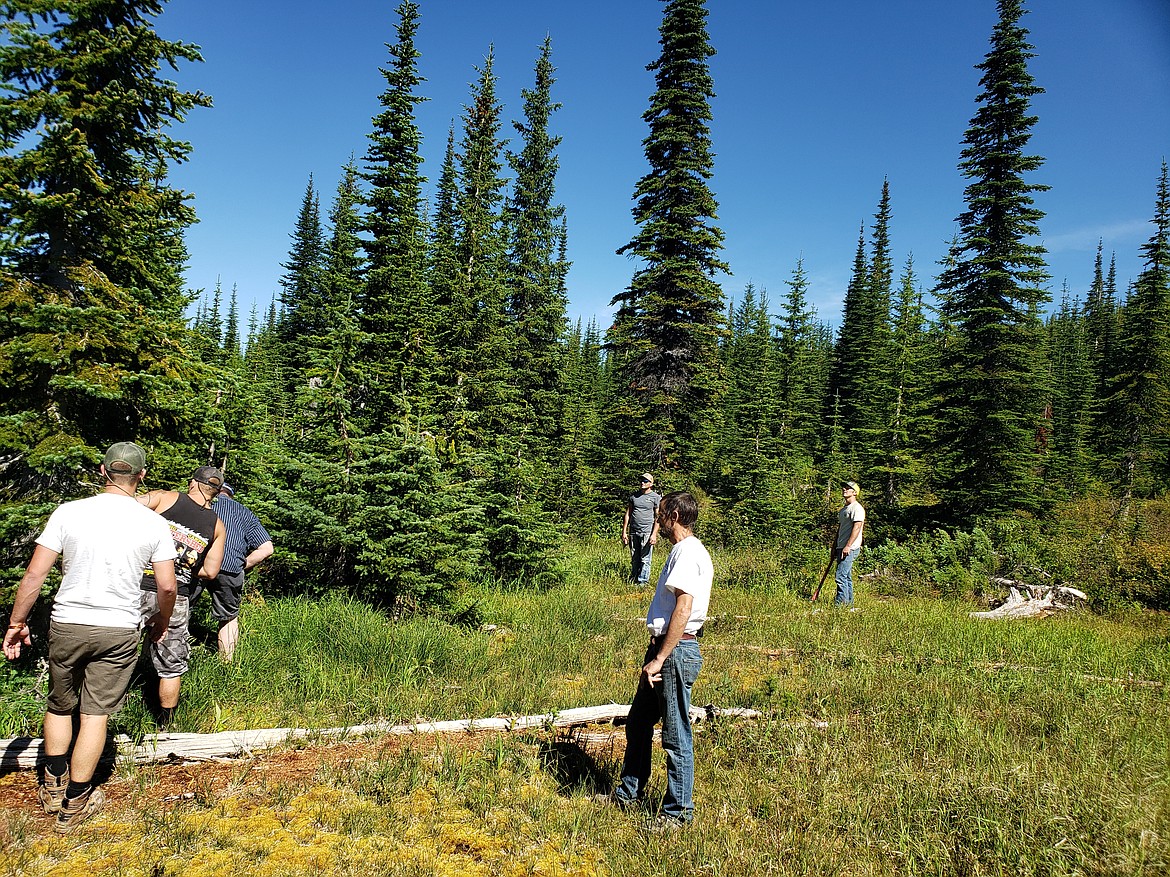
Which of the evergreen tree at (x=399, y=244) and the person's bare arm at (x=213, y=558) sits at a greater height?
the evergreen tree at (x=399, y=244)

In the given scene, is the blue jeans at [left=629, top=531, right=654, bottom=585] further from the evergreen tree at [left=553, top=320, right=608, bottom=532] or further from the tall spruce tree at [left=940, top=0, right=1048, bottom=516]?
the tall spruce tree at [left=940, top=0, right=1048, bottom=516]

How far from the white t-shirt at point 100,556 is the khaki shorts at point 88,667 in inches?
2.7

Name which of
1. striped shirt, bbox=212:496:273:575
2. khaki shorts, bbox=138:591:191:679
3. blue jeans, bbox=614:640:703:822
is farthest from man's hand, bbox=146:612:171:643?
blue jeans, bbox=614:640:703:822

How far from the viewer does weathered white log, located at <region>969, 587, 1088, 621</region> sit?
10102 mm

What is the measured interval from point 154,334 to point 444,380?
306 inches

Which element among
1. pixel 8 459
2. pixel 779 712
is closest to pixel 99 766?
pixel 8 459

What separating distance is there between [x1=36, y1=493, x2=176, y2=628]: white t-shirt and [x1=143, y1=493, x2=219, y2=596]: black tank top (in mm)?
978

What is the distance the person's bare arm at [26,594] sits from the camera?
3.54 meters

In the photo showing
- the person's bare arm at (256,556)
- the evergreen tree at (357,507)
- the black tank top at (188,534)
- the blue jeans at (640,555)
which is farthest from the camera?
the blue jeans at (640,555)

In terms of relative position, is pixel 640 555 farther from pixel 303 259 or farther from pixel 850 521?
pixel 303 259

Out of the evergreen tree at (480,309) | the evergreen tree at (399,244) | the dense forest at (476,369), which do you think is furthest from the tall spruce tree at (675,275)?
the evergreen tree at (399,244)

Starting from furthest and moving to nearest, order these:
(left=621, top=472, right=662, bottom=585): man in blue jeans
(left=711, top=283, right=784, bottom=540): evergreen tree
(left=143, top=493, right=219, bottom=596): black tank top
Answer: (left=711, top=283, right=784, bottom=540): evergreen tree < (left=621, top=472, right=662, bottom=585): man in blue jeans < (left=143, top=493, right=219, bottom=596): black tank top

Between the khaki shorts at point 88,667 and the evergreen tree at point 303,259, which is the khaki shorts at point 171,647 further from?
the evergreen tree at point 303,259

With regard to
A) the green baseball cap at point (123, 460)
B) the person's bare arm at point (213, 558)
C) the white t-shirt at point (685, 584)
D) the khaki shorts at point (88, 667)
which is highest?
the green baseball cap at point (123, 460)
